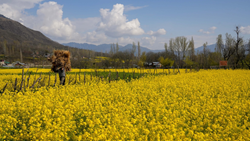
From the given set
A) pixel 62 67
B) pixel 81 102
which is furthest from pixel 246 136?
pixel 62 67

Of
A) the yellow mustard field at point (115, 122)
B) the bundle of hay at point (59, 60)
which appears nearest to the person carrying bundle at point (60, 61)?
the bundle of hay at point (59, 60)

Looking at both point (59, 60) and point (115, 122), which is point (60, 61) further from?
point (115, 122)

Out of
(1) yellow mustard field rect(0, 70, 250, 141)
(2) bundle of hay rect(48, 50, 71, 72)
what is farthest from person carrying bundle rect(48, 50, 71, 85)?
(1) yellow mustard field rect(0, 70, 250, 141)

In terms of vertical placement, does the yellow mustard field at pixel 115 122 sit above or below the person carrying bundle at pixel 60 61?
below

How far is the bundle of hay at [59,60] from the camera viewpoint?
36.0 feet

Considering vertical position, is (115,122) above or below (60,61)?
below

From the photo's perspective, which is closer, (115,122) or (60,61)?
(115,122)

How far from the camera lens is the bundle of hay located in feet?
36.0

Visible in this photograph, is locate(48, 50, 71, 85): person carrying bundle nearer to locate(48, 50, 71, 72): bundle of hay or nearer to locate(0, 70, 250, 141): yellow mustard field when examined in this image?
locate(48, 50, 71, 72): bundle of hay

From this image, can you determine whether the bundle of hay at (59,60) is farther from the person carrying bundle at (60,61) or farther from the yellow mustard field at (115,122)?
the yellow mustard field at (115,122)

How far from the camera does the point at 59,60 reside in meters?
11.0

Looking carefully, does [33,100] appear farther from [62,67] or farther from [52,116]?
[62,67]

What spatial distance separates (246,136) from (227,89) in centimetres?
652

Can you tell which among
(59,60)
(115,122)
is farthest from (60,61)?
(115,122)
